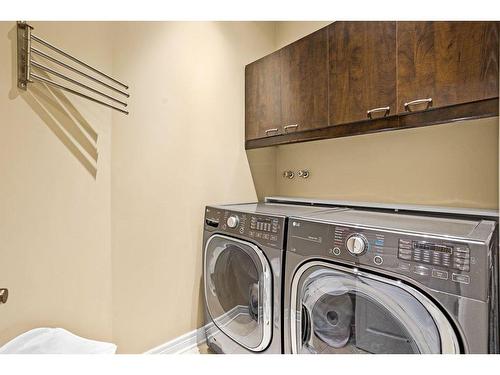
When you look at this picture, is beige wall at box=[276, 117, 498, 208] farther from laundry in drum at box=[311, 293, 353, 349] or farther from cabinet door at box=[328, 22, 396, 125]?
laundry in drum at box=[311, 293, 353, 349]

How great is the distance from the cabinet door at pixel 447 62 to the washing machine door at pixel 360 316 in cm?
75

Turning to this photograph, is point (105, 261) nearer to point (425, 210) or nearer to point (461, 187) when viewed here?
point (425, 210)

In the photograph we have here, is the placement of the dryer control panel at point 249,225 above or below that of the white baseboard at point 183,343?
above

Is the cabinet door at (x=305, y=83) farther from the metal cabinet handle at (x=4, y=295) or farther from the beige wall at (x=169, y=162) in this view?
the metal cabinet handle at (x=4, y=295)

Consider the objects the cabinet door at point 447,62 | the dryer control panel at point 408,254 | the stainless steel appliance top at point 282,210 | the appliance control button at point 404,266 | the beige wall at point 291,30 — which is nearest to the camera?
the dryer control panel at point 408,254

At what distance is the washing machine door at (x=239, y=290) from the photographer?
1340 millimetres

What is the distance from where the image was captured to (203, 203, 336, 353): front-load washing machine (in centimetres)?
130

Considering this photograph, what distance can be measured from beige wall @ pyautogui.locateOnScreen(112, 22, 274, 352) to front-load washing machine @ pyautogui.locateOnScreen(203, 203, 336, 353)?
0.14 meters

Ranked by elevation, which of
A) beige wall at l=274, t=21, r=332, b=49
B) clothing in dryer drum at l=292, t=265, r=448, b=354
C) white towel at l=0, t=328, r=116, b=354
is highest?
beige wall at l=274, t=21, r=332, b=49

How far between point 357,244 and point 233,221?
69cm

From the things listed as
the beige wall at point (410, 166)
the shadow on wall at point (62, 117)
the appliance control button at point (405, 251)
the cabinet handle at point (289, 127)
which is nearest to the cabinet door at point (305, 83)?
the cabinet handle at point (289, 127)

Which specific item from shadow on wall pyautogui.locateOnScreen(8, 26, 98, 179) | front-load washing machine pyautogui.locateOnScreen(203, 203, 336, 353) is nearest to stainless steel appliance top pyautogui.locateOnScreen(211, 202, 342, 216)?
front-load washing machine pyautogui.locateOnScreen(203, 203, 336, 353)

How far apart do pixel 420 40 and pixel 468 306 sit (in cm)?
101

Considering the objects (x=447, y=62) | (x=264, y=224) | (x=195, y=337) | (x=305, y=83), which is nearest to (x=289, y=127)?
(x=305, y=83)
